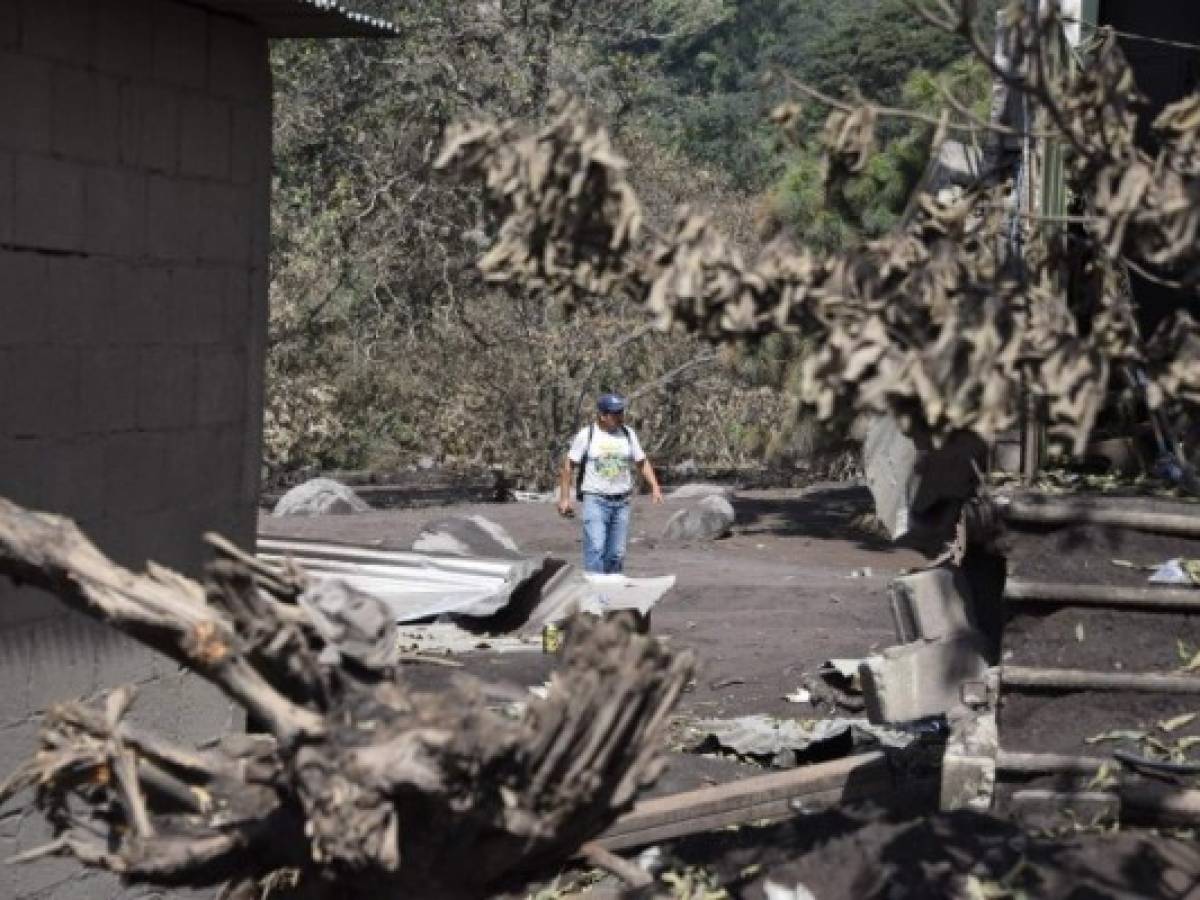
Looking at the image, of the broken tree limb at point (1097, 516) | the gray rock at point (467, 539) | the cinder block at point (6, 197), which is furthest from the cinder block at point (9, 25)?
the gray rock at point (467, 539)

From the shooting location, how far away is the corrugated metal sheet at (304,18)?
781cm

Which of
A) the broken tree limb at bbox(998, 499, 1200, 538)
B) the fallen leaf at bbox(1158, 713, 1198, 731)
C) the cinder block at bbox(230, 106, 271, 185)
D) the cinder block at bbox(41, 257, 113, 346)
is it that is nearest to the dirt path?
the cinder block at bbox(230, 106, 271, 185)

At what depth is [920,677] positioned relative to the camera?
9367mm

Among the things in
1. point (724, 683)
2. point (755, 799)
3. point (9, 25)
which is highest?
point (9, 25)

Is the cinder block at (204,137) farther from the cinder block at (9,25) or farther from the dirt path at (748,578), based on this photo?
the dirt path at (748,578)

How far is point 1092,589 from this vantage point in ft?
24.5

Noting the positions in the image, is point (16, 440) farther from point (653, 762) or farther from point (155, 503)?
point (653, 762)

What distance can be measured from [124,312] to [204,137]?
918 millimetres

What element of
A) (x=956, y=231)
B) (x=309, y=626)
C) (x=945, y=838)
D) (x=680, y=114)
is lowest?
(x=945, y=838)

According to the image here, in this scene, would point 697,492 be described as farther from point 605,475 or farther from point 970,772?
point 970,772

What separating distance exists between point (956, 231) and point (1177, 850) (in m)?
2.42

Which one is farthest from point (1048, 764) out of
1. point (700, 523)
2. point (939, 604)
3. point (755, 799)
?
point (700, 523)

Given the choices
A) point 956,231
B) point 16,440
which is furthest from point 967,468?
point 956,231

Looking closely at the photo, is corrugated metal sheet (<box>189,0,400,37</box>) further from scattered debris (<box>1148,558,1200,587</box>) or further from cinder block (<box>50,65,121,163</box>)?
scattered debris (<box>1148,558,1200,587</box>)
